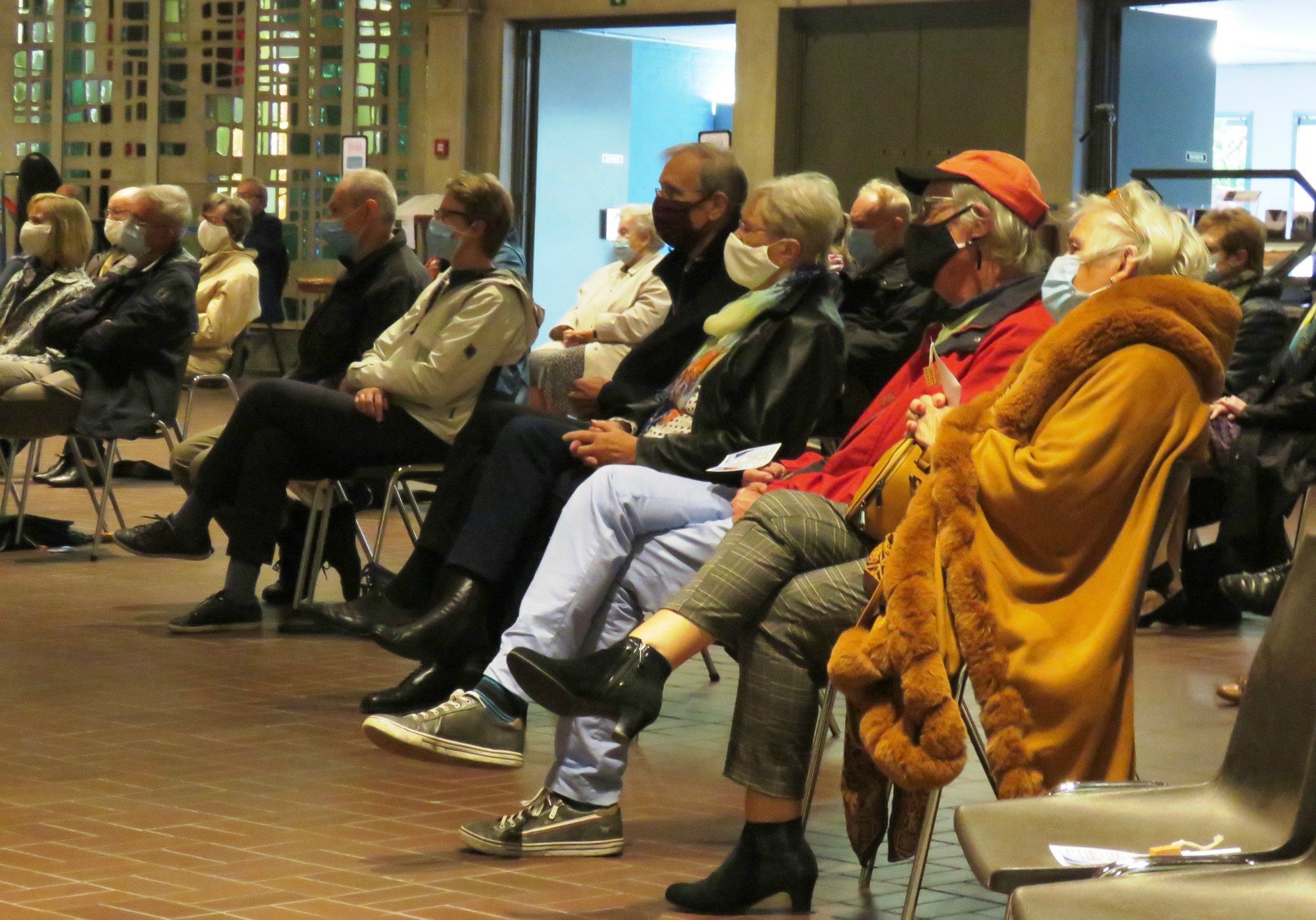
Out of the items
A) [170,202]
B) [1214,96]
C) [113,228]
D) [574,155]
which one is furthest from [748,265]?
[574,155]

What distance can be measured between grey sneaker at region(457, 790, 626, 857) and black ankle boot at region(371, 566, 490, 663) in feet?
2.92

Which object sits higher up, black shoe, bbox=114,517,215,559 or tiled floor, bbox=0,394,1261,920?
black shoe, bbox=114,517,215,559

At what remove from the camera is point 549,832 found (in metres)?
4.03

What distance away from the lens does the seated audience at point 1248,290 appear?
7605 millimetres

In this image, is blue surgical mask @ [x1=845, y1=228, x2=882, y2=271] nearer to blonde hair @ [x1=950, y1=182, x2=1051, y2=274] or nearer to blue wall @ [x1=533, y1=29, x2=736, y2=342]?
blonde hair @ [x1=950, y1=182, x2=1051, y2=274]

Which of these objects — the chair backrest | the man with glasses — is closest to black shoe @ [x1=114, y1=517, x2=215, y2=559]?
the chair backrest

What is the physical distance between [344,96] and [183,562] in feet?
34.0

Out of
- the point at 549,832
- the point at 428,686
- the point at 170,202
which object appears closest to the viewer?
the point at 549,832

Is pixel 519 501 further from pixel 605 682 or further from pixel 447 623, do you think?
pixel 605 682

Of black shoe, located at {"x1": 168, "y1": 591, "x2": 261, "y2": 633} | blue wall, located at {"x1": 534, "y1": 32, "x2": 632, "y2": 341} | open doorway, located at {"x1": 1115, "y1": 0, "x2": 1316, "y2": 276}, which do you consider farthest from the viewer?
blue wall, located at {"x1": 534, "y1": 32, "x2": 632, "y2": 341}

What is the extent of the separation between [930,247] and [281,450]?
3.04 m

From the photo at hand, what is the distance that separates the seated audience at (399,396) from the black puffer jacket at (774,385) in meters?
1.57

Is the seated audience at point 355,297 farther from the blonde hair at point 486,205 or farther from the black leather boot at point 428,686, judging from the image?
the black leather boot at point 428,686

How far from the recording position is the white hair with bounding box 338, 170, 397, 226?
6965 millimetres
